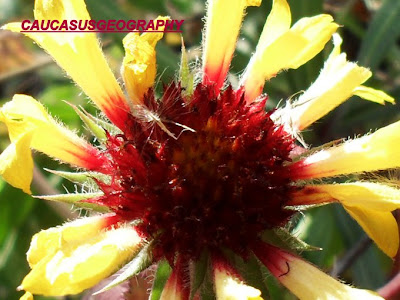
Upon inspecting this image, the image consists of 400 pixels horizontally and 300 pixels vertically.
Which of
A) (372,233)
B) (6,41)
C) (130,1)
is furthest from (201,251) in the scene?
(6,41)

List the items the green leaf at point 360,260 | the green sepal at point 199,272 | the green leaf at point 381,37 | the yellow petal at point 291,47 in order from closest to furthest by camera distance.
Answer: the green sepal at point 199,272 → the yellow petal at point 291,47 → the green leaf at point 360,260 → the green leaf at point 381,37

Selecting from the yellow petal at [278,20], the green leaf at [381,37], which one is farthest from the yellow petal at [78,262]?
the green leaf at [381,37]

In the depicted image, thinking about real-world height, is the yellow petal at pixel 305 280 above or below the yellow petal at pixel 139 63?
below

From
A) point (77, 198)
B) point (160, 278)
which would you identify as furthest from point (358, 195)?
point (77, 198)

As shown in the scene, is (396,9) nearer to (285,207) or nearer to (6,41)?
(285,207)

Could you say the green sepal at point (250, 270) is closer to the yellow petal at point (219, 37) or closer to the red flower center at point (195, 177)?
the red flower center at point (195, 177)

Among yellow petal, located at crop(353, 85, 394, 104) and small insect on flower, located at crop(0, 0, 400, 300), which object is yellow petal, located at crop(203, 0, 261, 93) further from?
yellow petal, located at crop(353, 85, 394, 104)
